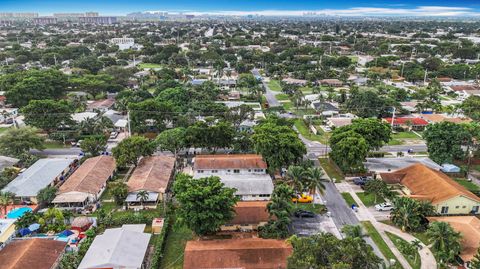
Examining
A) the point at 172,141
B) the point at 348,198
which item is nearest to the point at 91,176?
the point at 172,141

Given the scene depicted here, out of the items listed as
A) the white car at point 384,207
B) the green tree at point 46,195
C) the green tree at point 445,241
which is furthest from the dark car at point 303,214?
the green tree at point 46,195

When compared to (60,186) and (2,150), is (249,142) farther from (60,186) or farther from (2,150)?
(2,150)

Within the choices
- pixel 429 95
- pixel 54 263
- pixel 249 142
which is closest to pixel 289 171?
pixel 249 142

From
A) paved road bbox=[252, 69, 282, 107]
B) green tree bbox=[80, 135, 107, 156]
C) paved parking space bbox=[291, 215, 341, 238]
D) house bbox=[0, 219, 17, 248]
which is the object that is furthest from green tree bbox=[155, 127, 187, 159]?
paved road bbox=[252, 69, 282, 107]

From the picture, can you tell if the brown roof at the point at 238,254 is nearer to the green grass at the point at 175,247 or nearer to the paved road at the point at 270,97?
the green grass at the point at 175,247

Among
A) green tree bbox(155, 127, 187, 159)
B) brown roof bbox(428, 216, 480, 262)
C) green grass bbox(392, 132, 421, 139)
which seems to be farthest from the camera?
green grass bbox(392, 132, 421, 139)

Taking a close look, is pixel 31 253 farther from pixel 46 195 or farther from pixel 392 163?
pixel 392 163

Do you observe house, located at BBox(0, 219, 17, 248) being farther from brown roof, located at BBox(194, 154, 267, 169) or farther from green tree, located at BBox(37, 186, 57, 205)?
brown roof, located at BBox(194, 154, 267, 169)
